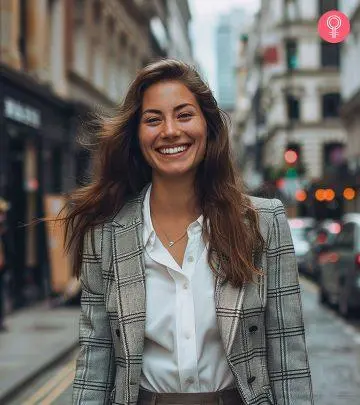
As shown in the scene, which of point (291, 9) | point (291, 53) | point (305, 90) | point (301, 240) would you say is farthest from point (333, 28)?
point (291, 9)

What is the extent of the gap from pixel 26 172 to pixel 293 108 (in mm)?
48814

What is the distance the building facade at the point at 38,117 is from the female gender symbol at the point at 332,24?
12.3 ft

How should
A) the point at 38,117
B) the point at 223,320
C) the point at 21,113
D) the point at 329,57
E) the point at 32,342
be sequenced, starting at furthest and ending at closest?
the point at 329,57, the point at 38,117, the point at 21,113, the point at 32,342, the point at 223,320

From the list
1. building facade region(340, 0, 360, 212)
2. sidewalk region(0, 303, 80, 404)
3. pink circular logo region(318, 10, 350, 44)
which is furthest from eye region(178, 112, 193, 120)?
building facade region(340, 0, 360, 212)

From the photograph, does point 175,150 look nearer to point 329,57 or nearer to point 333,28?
point 333,28

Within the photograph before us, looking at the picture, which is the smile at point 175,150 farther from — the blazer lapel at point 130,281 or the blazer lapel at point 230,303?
the blazer lapel at point 230,303

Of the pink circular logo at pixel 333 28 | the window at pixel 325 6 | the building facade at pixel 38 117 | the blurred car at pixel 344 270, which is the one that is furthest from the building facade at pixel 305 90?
the pink circular logo at pixel 333 28

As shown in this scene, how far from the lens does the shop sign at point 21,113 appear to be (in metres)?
17.7

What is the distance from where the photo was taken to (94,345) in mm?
2941

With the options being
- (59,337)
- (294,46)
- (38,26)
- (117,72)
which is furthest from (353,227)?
(294,46)

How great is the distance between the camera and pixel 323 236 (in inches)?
1145

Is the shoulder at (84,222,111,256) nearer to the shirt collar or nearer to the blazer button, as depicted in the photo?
the shirt collar

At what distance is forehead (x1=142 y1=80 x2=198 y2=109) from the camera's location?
2.92 m

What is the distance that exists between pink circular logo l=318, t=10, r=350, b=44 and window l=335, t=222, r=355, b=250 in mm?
3366
